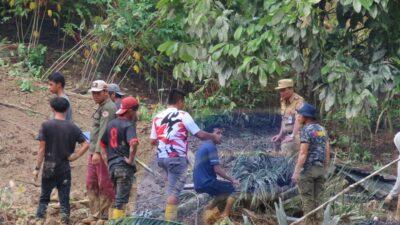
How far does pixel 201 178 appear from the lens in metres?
9.15

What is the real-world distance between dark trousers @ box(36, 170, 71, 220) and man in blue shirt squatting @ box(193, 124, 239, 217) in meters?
1.35

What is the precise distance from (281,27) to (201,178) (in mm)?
1780

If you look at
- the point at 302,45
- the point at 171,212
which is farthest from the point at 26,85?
the point at 302,45

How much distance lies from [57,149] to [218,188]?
1731mm

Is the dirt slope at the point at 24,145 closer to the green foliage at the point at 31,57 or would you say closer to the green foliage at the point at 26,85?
the green foliage at the point at 26,85

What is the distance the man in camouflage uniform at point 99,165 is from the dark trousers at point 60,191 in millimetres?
312

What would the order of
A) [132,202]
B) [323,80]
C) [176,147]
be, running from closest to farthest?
[176,147] → [323,80] → [132,202]

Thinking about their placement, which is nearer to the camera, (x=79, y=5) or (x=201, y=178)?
(x=201, y=178)

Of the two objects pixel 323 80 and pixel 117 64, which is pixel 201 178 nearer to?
pixel 323 80

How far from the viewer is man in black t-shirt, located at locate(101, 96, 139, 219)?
8.86 meters

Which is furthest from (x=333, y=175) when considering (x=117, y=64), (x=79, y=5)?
(x=79, y=5)

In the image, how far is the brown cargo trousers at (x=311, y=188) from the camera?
9.27m

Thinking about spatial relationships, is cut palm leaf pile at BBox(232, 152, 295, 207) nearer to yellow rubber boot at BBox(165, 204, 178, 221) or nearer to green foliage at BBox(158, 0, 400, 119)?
yellow rubber boot at BBox(165, 204, 178, 221)

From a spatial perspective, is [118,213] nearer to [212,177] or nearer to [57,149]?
[57,149]
